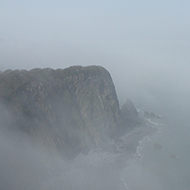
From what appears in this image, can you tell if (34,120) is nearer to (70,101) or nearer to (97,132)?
(70,101)

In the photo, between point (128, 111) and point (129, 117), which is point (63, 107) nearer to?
point (129, 117)

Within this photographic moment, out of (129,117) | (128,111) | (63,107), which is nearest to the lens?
(63,107)

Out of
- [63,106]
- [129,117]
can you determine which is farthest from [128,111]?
[63,106]

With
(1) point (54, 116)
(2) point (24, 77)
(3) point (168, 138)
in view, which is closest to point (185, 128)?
(3) point (168, 138)

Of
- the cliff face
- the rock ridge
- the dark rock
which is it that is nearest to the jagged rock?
the dark rock

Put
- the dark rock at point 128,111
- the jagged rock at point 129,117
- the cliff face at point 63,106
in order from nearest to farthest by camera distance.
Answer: the cliff face at point 63,106
the jagged rock at point 129,117
the dark rock at point 128,111

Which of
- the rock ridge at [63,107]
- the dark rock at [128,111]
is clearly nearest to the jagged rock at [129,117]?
the dark rock at [128,111]

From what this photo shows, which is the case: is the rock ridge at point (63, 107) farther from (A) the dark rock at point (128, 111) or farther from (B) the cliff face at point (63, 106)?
(A) the dark rock at point (128, 111)


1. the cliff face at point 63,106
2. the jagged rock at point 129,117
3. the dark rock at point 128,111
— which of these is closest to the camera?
the cliff face at point 63,106
